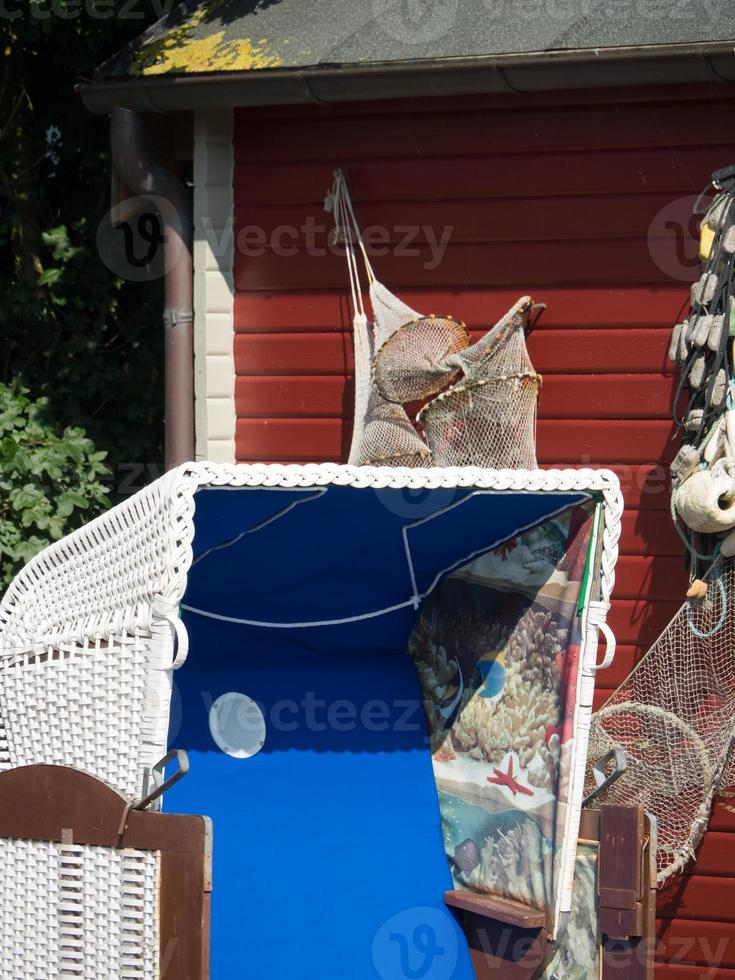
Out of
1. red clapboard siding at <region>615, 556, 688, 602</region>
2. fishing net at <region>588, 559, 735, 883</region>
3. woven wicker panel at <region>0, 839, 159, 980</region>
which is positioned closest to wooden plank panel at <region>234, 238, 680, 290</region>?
red clapboard siding at <region>615, 556, 688, 602</region>

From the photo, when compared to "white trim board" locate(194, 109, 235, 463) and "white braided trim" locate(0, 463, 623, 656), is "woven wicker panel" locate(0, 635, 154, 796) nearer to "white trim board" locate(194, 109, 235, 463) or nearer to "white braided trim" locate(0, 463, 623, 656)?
"white braided trim" locate(0, 463, 623, 656)

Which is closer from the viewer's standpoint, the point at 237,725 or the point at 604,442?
the point at 237,725

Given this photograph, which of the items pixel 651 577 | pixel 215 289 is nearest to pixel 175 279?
pixel 215 289

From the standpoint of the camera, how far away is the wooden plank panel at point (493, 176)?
568 centimetres

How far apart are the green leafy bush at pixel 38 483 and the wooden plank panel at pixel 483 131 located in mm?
1684

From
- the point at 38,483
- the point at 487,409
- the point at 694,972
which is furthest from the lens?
the point at 38,483

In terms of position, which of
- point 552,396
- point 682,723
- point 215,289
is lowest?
point 682,723

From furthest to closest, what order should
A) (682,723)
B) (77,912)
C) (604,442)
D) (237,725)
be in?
(604,442) < (682,723) < (237,725) < (77,912)

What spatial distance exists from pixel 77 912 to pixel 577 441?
3.25m

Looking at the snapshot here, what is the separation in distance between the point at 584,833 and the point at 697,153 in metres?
3.09

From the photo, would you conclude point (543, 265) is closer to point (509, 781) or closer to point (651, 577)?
point (651, 577)

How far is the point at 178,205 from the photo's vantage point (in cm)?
616

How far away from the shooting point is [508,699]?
13.7 ft

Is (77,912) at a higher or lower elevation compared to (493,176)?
lower
